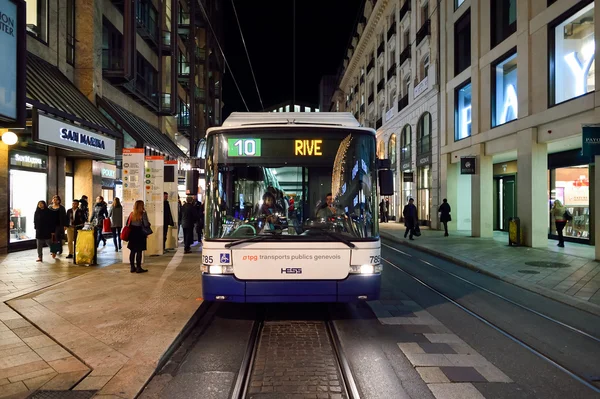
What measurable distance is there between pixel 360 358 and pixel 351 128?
10.2ft

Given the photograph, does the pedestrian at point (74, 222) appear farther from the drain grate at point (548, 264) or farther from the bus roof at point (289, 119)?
the drain grate at point (548, 264)

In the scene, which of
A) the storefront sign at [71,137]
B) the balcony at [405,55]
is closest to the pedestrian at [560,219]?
the storefront sign at [71,137]

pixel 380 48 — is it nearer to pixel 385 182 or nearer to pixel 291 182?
pixel 385 182

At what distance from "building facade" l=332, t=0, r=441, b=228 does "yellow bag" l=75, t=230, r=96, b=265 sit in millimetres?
18783

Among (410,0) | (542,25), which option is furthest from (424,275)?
(410,0)

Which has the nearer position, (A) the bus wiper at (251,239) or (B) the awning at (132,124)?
(A) the bus wiper at (251,239)

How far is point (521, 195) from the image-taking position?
54.1 ft

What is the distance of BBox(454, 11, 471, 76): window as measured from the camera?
22.0 m

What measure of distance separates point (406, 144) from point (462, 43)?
10.5 metres

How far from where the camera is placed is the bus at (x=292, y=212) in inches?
241

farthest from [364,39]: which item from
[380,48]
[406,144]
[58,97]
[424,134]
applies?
[58,97]

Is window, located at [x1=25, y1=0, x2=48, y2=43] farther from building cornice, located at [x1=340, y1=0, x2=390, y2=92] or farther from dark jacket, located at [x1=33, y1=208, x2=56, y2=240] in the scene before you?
building cornice, located at [x1=340, y1=0, x2=390, y2=92]

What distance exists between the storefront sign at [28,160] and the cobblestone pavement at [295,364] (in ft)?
35.3

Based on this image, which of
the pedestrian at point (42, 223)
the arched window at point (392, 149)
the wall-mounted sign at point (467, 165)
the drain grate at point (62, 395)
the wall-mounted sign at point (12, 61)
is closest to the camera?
the drain grate at point (62, 395)
